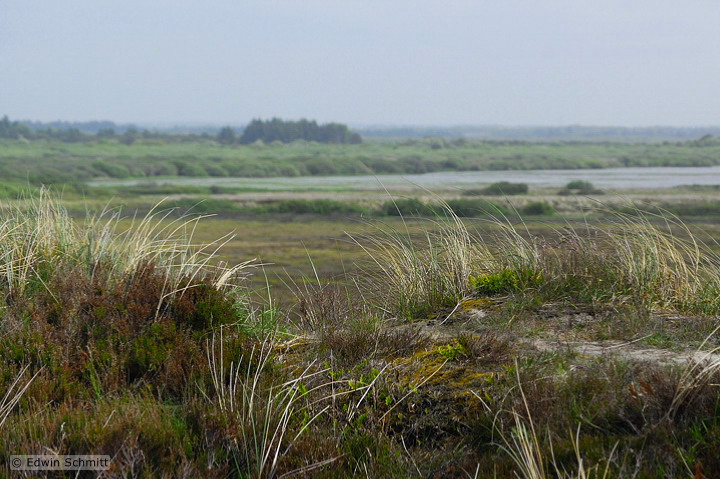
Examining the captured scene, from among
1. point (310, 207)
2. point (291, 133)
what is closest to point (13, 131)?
point (291, 133)

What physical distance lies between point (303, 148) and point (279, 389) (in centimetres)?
10564

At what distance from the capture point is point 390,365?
390 cm

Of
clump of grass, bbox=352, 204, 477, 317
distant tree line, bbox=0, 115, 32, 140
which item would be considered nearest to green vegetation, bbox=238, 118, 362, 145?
distant tree line, bbox=0, 115, 32, 140

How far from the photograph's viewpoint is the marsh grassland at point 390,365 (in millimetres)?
3059

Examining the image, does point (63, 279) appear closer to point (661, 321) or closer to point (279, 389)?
point (279, 389)

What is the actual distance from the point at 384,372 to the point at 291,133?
388 ft

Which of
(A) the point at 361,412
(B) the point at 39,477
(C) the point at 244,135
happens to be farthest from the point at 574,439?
(C) the point at 244,135

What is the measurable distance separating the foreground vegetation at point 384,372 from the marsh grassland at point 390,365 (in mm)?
13

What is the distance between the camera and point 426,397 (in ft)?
11.9

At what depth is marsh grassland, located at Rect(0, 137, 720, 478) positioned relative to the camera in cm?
306

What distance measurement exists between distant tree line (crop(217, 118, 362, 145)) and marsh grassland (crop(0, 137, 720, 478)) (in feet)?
376

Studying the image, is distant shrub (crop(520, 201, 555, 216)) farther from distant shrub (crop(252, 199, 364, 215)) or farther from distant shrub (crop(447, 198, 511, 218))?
distant shrub (crop(252, 199, 364, 215))

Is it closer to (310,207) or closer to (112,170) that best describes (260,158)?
(112,170)

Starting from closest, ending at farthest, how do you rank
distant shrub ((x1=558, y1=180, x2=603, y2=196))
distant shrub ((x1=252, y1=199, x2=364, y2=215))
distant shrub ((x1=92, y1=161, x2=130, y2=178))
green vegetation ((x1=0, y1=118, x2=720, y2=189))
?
distant shrub ((x1=252, y1=199, x2=364, y2=215)) < distant shrub ((x1=558, y1=180, x2=603, y2=196)) < distant shrub ((x1=92, y1=161, x2=130, y2=178)) < green vegetation ((x1=0, y1=118, x2=720, y2=189))
